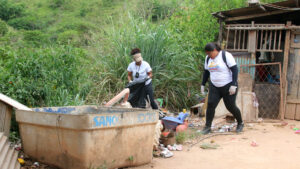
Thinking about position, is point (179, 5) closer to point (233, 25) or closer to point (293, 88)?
point (233, 25)

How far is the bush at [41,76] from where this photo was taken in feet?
18.6

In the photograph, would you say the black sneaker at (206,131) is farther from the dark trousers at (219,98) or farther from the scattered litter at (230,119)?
the scattered litter at (230,119)

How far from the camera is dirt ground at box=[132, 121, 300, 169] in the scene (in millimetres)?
4594

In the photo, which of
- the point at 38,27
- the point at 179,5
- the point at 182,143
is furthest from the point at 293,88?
the point at 38,27

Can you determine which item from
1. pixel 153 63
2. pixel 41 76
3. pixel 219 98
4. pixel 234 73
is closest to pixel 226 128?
pixel 219 98

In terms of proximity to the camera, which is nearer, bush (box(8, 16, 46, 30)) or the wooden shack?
the wooden shack

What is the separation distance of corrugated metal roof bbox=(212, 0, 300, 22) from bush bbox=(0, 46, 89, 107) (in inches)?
171

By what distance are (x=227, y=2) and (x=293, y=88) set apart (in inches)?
154

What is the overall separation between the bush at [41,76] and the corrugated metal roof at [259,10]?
14.3 feet

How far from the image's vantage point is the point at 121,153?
13.7 feet

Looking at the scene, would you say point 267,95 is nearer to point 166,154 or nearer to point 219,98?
point 219,98

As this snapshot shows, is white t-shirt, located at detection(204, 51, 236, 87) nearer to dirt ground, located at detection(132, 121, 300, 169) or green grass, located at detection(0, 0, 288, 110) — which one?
dirt ground, located at detection(132, 121, 300, 169)

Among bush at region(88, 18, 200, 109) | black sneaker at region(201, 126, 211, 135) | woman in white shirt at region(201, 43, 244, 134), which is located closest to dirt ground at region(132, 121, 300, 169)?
black sneaker at region(201, 126, 211, 135)

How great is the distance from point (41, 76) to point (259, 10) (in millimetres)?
5875
